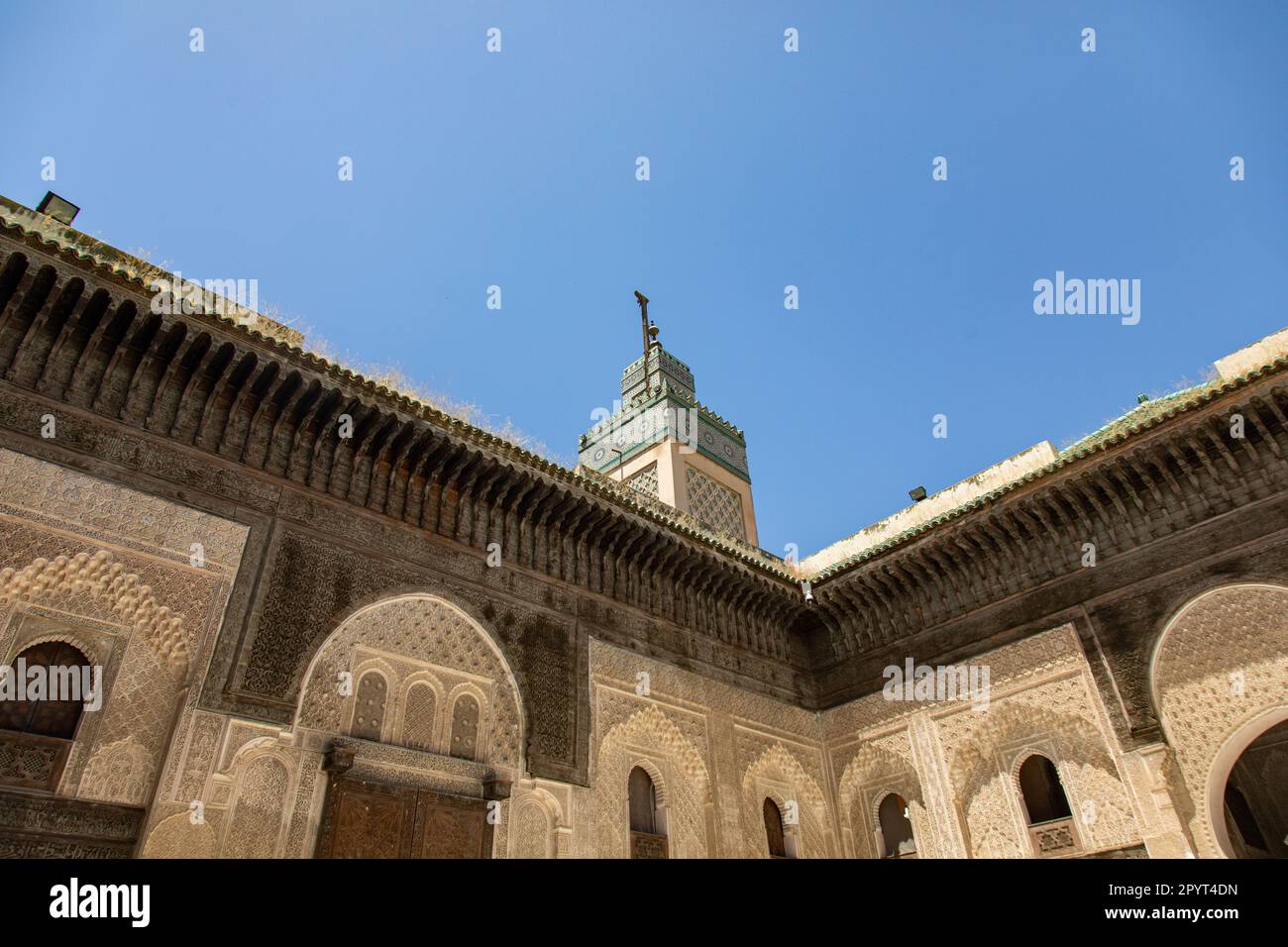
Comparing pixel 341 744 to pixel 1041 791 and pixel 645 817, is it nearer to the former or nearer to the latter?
pixel 645 817

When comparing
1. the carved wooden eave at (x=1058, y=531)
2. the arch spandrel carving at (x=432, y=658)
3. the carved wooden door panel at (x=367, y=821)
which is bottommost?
the carved wooden door panel at (x=367, y=821)

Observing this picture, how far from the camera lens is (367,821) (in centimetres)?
572

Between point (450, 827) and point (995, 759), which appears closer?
point (450, 827)

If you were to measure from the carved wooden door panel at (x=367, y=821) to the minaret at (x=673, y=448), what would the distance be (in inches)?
260

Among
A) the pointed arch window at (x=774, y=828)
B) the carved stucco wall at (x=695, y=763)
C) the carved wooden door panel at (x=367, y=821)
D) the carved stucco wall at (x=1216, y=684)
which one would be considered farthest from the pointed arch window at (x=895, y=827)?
the carved wooden door panel at (x=367, y=821)

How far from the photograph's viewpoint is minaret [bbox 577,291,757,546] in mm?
12453

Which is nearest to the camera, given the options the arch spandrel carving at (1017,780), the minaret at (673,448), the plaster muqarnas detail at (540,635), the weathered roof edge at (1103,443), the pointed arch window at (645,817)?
the plaster muqarnas detail at (540,635)

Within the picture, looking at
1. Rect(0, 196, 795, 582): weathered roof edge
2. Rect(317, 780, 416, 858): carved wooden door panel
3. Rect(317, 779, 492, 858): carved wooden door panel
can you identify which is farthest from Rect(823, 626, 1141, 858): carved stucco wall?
Rect(317, 780, 416, 858): carved wooden door panel

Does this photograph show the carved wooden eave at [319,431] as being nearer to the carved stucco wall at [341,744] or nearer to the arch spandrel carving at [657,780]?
the carved stucco wall at [341,744]

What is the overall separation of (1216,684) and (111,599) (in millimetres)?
8123

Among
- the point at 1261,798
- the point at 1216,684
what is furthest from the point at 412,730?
the point at 1261,798

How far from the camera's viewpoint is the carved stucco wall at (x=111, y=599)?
4.98m

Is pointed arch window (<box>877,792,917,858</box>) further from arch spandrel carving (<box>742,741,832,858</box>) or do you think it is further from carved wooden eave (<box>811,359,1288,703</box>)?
carved wooden eave (<box>811,359,1288,703</box>)

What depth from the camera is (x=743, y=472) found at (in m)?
13.8
